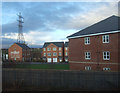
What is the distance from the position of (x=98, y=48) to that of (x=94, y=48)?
611 mm

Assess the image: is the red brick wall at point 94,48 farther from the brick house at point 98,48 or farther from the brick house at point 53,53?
the brick house at point 53,53

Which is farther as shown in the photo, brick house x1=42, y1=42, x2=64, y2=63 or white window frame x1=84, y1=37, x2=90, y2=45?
brick house x1=42, y1=42, x2=64, y2=63

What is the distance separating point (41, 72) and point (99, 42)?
1057 cm

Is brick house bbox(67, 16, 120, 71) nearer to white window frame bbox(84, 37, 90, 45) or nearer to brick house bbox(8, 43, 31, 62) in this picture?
white window frame bbox(84, 37, 90, 45)

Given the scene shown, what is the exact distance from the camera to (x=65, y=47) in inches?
1770

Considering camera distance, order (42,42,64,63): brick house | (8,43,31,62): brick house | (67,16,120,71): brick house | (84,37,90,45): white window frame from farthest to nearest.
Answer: (42,42,64,63): brick house
(8,43,31,62): brick house
(84,37,90,45): white window frame
(67,16,120,71): brick house

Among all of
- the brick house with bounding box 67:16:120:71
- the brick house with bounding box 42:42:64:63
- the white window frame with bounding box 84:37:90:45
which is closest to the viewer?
the brick house with bounding box 67:16:120:71

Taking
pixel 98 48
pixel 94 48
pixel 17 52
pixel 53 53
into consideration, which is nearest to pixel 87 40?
pixel 94 48

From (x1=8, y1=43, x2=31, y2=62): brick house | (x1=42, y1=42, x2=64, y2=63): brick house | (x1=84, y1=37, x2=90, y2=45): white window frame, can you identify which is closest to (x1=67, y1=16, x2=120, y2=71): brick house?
(x1=84, y1=37, x2=90, y2=45): white window frame

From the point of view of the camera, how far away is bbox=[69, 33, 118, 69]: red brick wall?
Answer: 14.4m

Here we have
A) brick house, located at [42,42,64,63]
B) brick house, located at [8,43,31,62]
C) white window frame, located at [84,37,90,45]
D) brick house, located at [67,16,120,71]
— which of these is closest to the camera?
brick house, located at [67,16,120,71]

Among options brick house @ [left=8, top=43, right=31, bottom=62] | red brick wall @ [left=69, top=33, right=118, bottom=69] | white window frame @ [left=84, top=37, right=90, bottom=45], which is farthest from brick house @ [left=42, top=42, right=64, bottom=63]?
white window frame @ [left=84, top=37, right=90, bottom=45]

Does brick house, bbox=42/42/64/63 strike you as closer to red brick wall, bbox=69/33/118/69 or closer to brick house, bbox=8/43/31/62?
brick house, bbox=8/43/31/62

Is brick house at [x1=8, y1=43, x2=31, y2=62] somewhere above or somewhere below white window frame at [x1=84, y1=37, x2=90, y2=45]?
below
